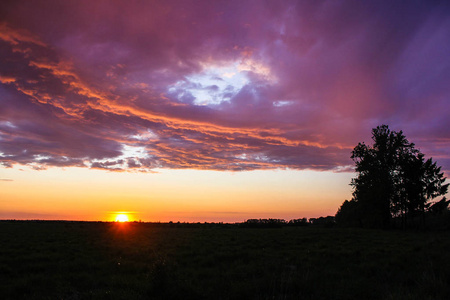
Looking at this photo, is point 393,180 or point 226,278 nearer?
point 226,278

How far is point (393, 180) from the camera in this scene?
50.7 m

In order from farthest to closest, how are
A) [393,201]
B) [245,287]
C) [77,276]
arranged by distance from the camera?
[393,201]
[77,276]
[245,287]

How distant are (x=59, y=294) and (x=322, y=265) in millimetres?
11843

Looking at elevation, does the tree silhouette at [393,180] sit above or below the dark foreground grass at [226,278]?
above

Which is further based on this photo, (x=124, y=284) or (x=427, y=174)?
(x=427, y=174)

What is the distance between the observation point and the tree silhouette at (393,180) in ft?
165

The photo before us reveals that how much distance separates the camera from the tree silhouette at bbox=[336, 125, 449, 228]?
5019 centimetres

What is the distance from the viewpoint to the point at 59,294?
9.56 metres

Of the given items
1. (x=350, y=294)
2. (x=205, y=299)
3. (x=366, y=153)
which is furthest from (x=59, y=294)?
(x=366, y=153)

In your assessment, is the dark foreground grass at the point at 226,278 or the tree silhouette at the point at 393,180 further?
the tree silhouette at the point at 393,180

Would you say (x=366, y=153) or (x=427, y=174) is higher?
(x=366, y=153)

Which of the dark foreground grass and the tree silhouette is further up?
the tree silhouette

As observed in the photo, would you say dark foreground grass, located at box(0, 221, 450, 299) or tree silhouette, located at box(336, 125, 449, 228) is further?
tree silhouette, located at box(336, 125, 449, 228)

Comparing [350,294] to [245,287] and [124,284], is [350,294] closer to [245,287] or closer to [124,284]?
[245,287]
